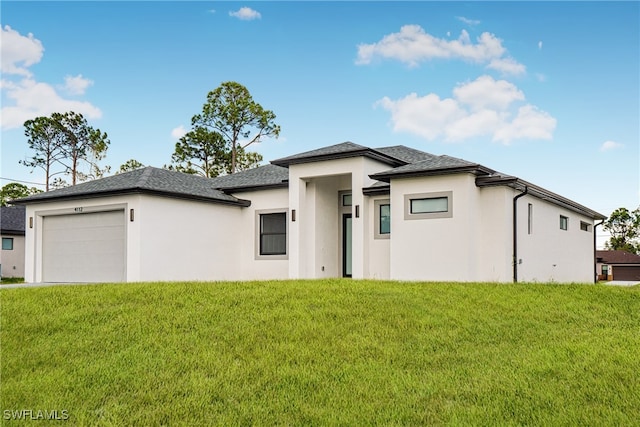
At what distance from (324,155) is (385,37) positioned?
480 centimetres

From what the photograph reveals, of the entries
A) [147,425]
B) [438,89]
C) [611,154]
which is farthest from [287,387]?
[611,154]

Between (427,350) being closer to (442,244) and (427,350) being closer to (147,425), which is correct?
(147,425)

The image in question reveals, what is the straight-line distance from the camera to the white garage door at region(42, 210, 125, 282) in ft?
53.5

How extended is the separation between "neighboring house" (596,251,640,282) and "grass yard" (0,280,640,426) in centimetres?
3937

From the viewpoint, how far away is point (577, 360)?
6949 mm

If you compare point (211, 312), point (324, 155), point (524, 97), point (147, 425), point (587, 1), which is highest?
point (587, 1)

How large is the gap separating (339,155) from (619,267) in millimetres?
39931

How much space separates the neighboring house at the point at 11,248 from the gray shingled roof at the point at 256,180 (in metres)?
15.7

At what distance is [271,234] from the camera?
60.3ft

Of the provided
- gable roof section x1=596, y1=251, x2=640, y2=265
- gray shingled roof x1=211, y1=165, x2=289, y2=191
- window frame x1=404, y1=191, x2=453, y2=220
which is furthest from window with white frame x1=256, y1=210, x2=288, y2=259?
gable roof section x1=596, y1=251, x2=640, y2=265

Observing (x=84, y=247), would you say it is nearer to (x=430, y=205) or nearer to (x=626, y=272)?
(x=430, y=205)

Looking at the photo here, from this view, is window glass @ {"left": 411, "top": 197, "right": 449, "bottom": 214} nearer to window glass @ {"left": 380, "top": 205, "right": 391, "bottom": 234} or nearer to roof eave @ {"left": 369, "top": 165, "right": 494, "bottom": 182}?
roof eave @ {"left": 369, "top": 165, "right": 494, "bottom": 182}

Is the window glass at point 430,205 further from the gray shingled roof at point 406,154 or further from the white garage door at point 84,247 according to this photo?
the white garage door at point 84,247

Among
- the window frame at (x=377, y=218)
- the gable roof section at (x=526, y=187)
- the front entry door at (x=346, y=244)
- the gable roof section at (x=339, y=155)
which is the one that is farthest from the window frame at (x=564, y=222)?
the front entry door at (x=346, y=244)
